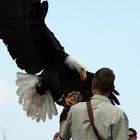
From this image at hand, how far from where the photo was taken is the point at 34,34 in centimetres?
703

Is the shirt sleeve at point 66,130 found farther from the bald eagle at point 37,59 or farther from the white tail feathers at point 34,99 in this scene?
the white tail feathers at point 34,99

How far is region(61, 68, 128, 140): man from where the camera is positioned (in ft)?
10.4

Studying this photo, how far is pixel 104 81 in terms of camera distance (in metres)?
3.19

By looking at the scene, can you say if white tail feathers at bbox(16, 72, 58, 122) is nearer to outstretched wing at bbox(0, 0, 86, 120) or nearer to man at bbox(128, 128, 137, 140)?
outstretched wing at bbox(0, 0, 86, 120)

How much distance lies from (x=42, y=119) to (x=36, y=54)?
2.59 feet

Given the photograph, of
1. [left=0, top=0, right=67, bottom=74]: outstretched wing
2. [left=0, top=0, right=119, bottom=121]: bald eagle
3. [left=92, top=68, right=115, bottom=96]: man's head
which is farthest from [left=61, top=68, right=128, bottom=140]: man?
[left=0, top=0, right=67, bottom=74]: outstretched wing

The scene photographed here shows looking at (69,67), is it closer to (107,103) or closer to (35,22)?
(35,22)

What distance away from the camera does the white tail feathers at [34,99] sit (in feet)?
23.3

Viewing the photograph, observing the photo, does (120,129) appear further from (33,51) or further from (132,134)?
(33,51)

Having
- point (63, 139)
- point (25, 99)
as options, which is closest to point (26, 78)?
point (25, 99)

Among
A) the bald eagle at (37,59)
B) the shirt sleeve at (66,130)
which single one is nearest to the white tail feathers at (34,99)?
the bald eagle at (37,59)

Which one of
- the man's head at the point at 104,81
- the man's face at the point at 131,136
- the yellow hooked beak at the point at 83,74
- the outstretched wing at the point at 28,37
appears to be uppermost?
the outstretched wing at the point at 28,37

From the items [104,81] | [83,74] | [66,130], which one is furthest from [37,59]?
[104,81]

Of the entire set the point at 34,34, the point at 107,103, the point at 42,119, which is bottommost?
the point at 42,119
